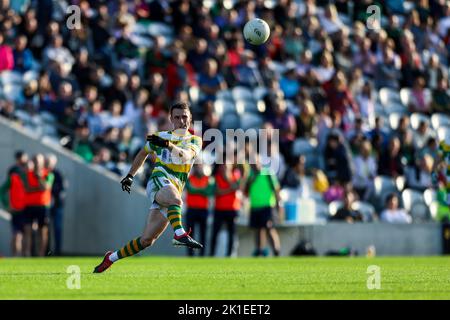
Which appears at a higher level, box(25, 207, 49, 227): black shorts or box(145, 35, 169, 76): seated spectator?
box(145, 35, 169, 76): seated spectator

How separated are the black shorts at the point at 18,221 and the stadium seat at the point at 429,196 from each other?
27.4ft

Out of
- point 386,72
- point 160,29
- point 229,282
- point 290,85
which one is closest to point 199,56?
point 160,29

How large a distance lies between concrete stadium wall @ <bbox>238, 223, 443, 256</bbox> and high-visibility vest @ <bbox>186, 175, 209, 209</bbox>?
1368 mm

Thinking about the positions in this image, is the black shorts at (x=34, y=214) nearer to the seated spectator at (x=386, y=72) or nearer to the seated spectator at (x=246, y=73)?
the seated spectator at (x=246, y=73)

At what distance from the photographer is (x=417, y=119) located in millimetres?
28141

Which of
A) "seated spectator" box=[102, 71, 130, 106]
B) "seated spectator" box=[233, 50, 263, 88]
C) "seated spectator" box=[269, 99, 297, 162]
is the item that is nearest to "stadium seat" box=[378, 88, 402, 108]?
"seated spectator" box=[233, 50, 263, 88]

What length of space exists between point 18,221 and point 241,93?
597 cm

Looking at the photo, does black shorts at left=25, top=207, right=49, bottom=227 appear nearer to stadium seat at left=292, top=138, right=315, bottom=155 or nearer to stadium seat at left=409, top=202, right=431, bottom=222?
stadium seat at left=292, top=138, right=315, bottom=155

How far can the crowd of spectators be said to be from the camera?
2373 centimetres

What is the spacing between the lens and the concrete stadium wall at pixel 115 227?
23.5 meters

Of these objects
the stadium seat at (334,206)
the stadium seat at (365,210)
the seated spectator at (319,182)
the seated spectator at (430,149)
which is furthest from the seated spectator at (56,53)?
the seated spectator at (430,149)

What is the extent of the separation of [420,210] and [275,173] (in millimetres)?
3360
